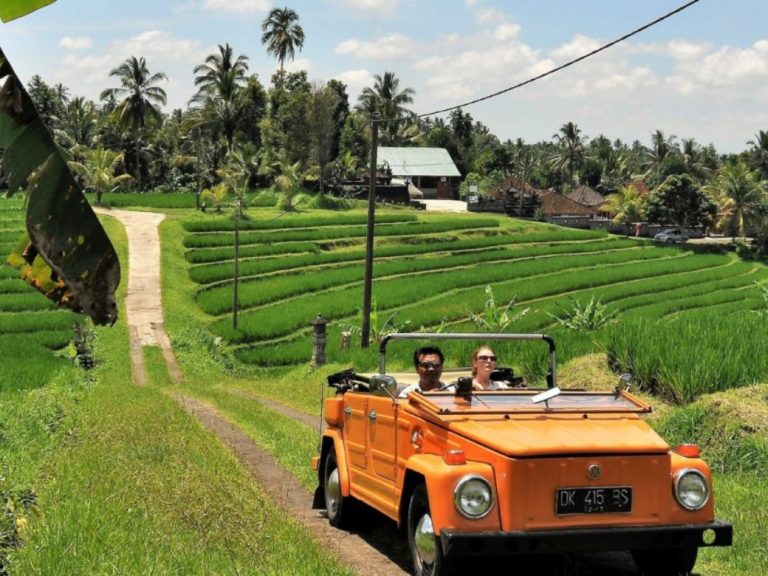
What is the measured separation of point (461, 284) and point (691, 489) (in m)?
42.6

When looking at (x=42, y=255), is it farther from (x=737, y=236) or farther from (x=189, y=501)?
(x=737, y=236)

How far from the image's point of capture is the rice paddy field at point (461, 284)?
1767 centimetres

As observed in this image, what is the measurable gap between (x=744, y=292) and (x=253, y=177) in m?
45.2

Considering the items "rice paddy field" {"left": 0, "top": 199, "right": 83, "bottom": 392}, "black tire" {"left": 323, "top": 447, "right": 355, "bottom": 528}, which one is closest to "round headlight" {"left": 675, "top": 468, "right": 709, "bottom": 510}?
"black tire" {"left": 323, "top": 447, "right": 355, "bottom": 528}

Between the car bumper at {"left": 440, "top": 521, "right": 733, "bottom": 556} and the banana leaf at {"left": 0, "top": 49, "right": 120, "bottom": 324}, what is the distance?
2643mm

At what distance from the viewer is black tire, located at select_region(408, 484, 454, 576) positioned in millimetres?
6168

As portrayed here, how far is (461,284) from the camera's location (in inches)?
1929

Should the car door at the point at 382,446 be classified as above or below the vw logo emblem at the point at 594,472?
below

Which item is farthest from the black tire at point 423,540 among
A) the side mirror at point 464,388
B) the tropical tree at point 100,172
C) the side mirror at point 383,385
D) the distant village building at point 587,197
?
the distant village building at point 587,197

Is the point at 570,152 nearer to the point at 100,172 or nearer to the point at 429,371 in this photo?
the point at 100,172

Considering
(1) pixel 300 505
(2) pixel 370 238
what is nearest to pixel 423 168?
(2) pixel 370 238

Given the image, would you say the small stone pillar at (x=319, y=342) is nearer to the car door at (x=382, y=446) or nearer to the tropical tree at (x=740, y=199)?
the car door at (x=382, y=446)

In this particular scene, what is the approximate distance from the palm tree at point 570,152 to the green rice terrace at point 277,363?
6261 cm

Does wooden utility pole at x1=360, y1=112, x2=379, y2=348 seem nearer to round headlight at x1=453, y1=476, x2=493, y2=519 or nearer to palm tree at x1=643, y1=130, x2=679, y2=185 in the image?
round headlight at x1=453, y1=476, x2=493, y2=519
